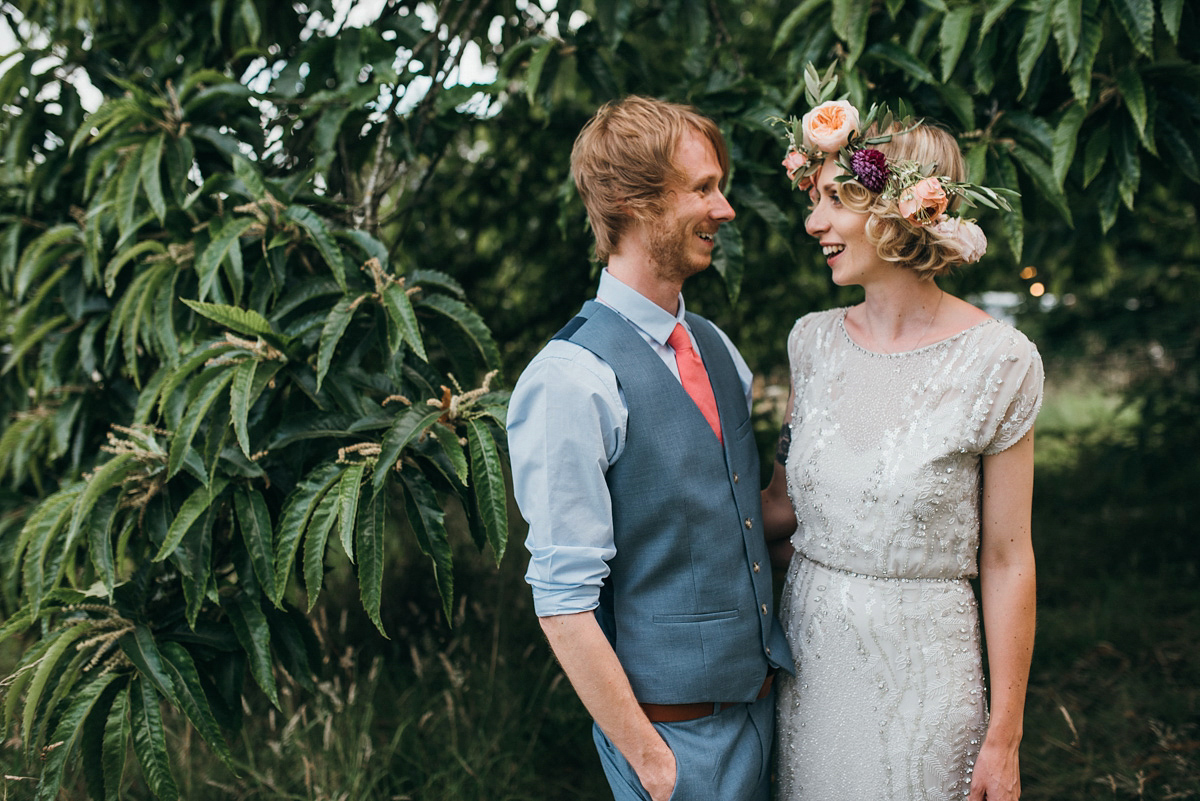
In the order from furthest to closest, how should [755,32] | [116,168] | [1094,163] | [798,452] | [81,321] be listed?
[755,32] < [81,321] < [116,168] < [1094,163] < [798,452]

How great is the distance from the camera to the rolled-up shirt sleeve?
1.33 meters

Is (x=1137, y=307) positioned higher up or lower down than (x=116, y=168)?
lower down

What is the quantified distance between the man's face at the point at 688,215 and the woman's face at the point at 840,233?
0.20 m

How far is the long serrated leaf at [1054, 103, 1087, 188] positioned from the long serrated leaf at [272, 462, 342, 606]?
1.78 metres

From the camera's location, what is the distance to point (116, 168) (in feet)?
6.99

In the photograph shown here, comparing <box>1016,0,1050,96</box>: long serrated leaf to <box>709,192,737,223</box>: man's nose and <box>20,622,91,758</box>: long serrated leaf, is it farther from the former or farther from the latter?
<box>20,622,91,758</box>: long serrated leaf

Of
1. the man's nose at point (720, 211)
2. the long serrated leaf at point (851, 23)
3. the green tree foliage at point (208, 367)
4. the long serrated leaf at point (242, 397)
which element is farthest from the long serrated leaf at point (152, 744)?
the long serrated leaf at point (851, 23)

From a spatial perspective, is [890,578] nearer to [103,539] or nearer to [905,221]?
[905,221]

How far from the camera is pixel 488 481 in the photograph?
1.62m

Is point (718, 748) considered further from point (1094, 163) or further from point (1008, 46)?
point (1008, 46)

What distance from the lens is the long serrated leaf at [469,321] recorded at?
186 centimetres

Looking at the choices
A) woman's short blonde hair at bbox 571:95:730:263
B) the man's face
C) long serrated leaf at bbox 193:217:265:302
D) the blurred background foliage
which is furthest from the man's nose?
long serrated leaf at bbox 193:217:265:302

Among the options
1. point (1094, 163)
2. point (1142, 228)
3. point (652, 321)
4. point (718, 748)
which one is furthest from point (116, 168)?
point (1142, 228)

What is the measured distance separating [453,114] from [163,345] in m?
1.02
